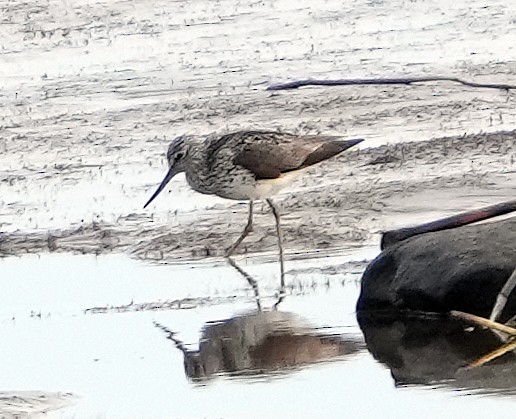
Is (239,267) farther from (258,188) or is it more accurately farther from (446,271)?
(446,271)

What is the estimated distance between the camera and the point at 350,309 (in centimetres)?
892

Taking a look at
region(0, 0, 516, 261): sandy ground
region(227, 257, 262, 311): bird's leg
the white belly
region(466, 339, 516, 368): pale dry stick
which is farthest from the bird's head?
region(466, 339, 516, 368): pale dry stick

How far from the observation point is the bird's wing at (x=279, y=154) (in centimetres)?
1122

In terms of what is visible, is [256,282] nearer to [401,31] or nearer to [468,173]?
[468,173]

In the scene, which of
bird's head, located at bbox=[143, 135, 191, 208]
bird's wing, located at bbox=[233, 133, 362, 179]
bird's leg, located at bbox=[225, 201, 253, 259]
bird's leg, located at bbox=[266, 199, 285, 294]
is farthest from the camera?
bird's head, located at bbox=[143, 135, 191, 208]

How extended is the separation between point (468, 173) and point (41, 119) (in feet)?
14.3

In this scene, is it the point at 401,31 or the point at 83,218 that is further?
the point at 401,31

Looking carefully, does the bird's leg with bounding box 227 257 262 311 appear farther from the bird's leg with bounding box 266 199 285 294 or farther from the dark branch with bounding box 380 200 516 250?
the dark branch with bounding box 380 200 516 250

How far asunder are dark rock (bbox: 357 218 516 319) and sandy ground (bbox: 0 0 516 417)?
193 centimetres

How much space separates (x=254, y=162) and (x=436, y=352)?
350 cm

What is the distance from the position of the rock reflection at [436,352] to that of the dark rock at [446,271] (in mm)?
103

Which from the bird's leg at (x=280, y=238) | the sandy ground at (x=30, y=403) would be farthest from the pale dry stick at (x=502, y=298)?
the sandy ground at (x=30, y=403)

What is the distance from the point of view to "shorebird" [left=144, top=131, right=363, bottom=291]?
11.2m

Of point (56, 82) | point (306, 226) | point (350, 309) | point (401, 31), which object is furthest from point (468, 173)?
point (401, 31)
